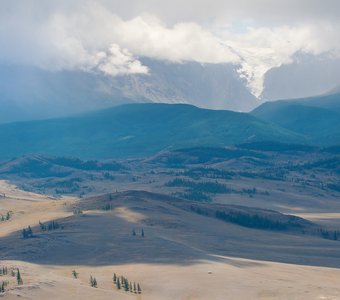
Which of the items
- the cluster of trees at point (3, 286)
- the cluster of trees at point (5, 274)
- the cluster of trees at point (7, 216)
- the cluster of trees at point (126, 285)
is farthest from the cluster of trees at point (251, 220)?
the cluster of trees at point (3, 286)

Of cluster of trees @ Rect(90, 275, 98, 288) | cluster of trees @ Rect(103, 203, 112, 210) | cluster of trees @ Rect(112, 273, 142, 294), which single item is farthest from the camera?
cluster of trees @ Rect(103, 203, 112, 210)

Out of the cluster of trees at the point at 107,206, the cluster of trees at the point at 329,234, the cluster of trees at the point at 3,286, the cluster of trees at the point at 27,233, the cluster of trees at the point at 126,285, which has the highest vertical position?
the cluster of trees at the point at 107,206

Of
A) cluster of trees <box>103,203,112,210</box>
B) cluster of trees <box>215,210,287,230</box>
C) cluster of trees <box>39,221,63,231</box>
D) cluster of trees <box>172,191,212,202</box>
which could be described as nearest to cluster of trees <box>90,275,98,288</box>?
cluster of trees <box>39,221,63,231</box>

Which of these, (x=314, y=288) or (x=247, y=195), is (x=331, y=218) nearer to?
(x=247, y=195)

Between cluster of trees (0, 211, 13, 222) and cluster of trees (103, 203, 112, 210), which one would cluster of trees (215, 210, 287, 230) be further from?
cluster of trees (0, 211, 13, 222)

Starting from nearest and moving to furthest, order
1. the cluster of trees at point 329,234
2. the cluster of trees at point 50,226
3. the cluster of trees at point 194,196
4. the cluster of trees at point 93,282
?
the cluster of trees at point 93,282, the cluster of trees at point 50,226, the cluster of trees at point 329,234, the cluster of trees at point 194,196

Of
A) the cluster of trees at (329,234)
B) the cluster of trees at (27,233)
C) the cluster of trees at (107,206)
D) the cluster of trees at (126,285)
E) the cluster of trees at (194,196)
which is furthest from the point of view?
the cluster of trees at (194,196)

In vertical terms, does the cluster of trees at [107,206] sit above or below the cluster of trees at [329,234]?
above

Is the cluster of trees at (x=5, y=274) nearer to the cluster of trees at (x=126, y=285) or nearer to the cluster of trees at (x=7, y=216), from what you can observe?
the cluster of trees at (x=126, y=285)
